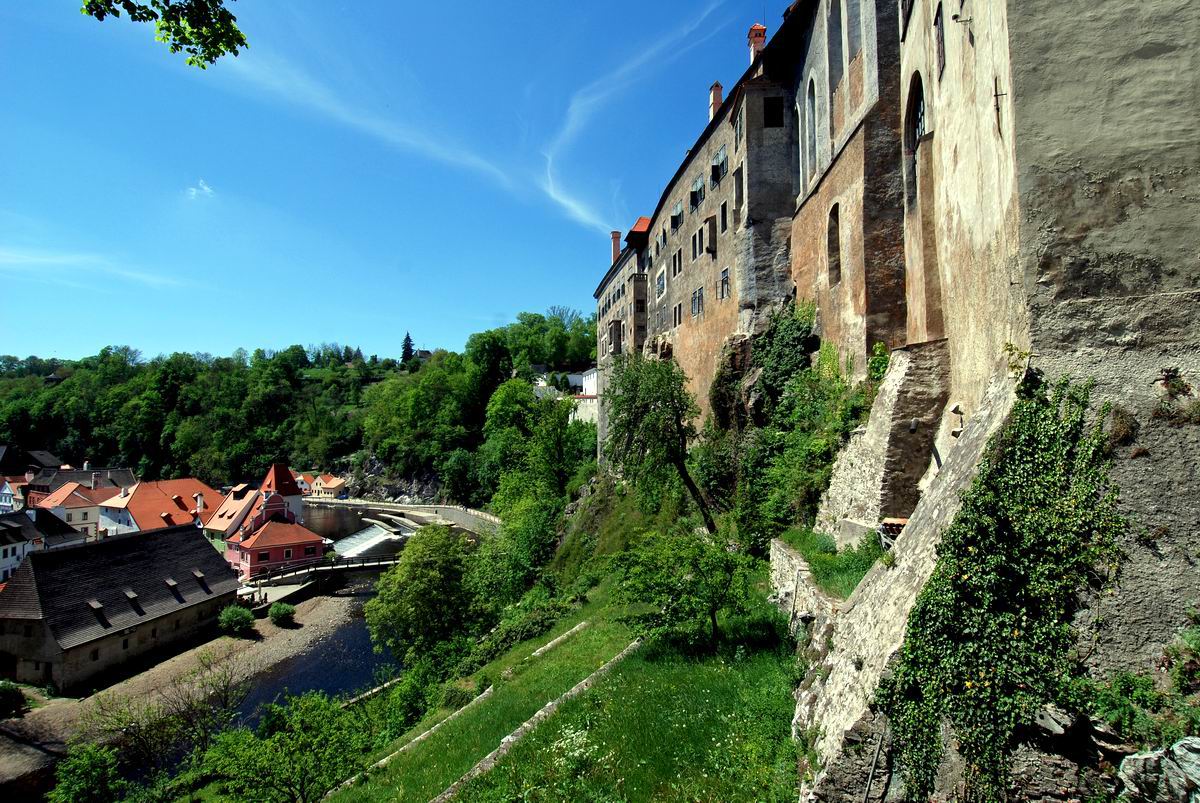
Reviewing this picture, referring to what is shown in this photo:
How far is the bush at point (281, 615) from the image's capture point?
36.9 metres

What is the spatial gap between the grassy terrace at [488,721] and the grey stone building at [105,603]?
2333cm

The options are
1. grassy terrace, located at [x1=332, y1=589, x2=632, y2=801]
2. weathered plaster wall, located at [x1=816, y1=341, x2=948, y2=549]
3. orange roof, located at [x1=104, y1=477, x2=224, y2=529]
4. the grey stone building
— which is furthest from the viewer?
orange roof, located at [x1=104, y1=477, x2=224, y2=529]

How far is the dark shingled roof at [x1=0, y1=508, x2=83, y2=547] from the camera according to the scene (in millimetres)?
40000

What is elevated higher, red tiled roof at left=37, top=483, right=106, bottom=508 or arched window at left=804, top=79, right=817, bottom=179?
arched window at left=804, top=79, right=817, bottom=179

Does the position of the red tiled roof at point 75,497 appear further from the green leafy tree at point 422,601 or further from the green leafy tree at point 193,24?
the green leafy tree at point 193,24

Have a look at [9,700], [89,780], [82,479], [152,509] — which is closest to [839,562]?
[89,780]

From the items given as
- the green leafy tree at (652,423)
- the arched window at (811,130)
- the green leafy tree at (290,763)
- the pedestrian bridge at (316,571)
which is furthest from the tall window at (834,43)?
the pedestrian bridge at (316,571)

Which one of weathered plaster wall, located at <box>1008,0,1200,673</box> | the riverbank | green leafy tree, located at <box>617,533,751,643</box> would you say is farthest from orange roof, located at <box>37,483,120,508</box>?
weathered plaster wall, located at <box>1008,0,1200,673</box>

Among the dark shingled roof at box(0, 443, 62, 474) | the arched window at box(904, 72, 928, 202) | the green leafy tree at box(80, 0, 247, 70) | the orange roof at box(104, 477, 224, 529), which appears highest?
the arched window at box(904, 72, 928, 202)

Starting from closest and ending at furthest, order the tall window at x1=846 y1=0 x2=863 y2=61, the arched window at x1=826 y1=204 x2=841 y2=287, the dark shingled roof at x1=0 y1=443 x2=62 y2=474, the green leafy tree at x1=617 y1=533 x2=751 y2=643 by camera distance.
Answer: the green leafy tree at x1=617 y1=533 x2=751 y2=643, the tall window at x1=846 y1=0 x2=863 y2=61, the arched window at x1=826 y1=204 x2=841 y2=287, the dark shingled roof at x1=0 y1=443 x2=62 y2=474

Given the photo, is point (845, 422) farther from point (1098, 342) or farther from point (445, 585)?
point (445, 585)

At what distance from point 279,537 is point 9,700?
22.1m

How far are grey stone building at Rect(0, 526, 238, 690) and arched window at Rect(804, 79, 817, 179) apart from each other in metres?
39.5

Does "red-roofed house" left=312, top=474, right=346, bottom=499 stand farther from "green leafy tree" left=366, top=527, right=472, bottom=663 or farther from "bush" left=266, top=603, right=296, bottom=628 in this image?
"green leafy tree" left=366, top=527, right=472, bottom=663
